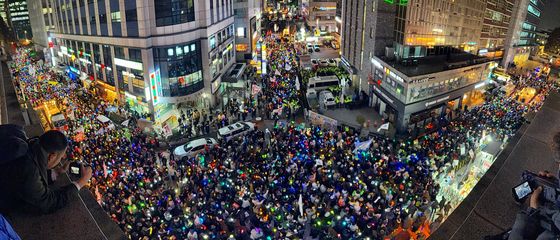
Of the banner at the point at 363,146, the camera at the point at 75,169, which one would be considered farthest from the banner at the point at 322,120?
the camera at the point at 75,169

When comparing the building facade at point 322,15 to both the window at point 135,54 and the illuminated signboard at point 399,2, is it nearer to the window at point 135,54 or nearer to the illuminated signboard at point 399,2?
the illuminated signboard at point 399,2

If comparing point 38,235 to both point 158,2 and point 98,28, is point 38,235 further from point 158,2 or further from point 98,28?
point 98,28

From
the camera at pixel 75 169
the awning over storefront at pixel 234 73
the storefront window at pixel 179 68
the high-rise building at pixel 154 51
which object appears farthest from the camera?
the awning over storefront at pixel 234 73

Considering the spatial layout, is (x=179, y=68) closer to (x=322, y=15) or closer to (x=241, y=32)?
(x=241, y=32)

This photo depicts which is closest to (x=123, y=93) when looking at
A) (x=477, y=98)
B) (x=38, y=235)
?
(x=38, y=235)

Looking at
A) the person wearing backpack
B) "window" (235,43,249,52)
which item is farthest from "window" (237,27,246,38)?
the person wearing backpack

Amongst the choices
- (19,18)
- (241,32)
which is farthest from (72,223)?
(19,18)
